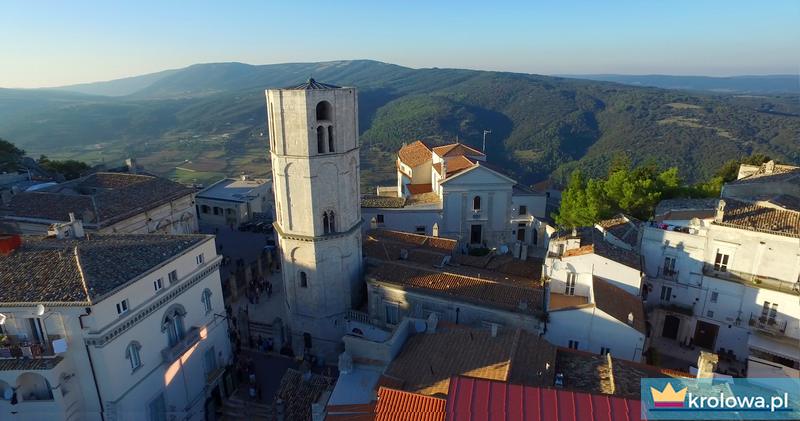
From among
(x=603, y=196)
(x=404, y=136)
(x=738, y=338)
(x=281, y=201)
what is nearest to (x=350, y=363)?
(x=281, y=201)

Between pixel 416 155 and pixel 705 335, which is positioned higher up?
pixel 416 155

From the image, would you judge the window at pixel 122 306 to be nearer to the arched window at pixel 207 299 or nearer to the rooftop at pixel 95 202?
the arched window at pixel 207 299

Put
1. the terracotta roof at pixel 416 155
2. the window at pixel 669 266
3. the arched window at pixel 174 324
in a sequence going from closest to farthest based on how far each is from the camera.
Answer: the arched window at pixel 174 324
the window at pixel 669 266
the terracotta roof at pixel 416 155

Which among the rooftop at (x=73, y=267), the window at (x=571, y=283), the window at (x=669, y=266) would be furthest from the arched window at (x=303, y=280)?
the window at (x=669, y=266)

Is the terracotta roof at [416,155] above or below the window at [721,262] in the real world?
above

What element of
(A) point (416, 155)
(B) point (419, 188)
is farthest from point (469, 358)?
(A) point (416, 155)

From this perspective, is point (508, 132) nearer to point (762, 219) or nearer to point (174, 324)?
point (762, 219)

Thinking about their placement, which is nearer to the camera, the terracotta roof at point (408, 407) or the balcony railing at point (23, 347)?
the terracotta roof at point (408, 407)

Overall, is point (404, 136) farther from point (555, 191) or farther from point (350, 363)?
point (350, 363)
